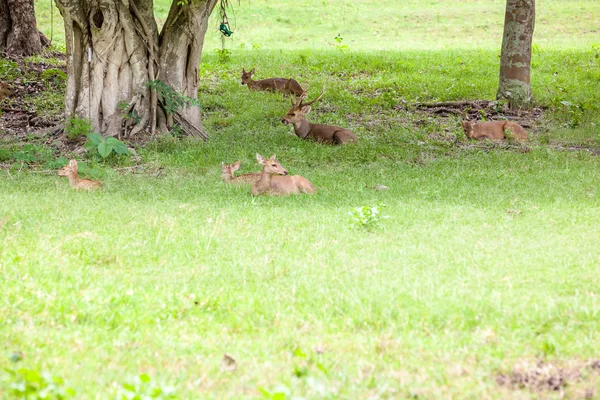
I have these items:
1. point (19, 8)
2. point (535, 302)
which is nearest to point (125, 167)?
point (535, 302)

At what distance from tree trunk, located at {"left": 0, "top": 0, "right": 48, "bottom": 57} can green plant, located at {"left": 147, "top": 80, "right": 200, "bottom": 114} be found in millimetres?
7452

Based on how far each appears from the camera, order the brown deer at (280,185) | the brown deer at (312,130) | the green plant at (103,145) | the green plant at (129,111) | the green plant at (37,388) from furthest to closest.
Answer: the brown deer at (312,130), the green plant at (129,111), the green plant at (103,145), the brown deer at (280,185), the green plant at (37,388)

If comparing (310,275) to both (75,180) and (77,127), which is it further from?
(77,127)

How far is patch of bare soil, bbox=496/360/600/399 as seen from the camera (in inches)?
152

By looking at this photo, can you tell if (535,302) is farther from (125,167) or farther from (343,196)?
(125,167)

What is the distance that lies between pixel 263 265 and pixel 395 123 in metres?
7.94

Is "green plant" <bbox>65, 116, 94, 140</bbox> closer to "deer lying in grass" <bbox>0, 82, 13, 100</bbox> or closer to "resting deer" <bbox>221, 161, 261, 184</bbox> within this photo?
"resting deer" <bbox>221, 161, 261, 184</bbox>

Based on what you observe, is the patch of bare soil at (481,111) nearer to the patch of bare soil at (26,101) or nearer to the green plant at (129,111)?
the green plant at (129,111)

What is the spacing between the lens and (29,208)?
23.8 feet

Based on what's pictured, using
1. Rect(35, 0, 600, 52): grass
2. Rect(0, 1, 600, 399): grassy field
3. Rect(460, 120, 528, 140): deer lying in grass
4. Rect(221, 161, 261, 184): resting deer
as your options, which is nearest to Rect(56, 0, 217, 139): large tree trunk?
Rect(0, 1, 600, 399): grassy field

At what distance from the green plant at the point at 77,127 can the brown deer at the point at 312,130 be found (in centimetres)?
318

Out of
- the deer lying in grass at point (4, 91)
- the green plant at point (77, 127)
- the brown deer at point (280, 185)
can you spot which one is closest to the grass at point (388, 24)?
the deer lying in grass at point (4, 91)

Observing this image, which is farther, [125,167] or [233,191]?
[125,167]

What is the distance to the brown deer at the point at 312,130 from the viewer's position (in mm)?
11719
